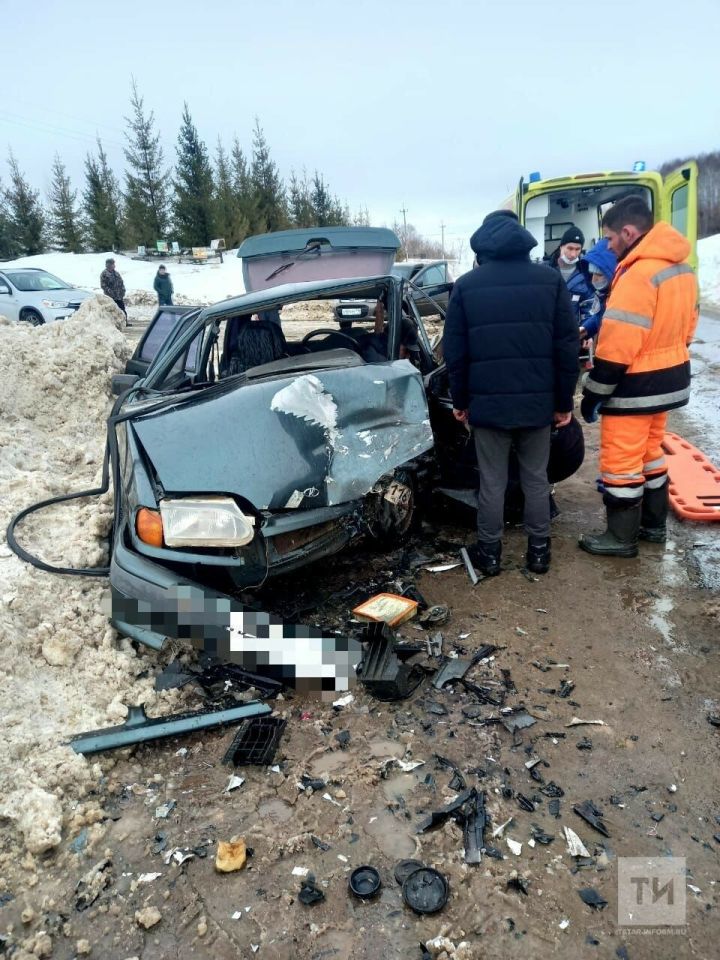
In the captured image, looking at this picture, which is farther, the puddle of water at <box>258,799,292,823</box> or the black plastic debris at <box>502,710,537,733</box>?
Answer: the black plastic debris at <box>502,710,537,733</box>

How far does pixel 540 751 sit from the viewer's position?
2.41 m

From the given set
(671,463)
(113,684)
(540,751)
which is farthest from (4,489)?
(671,463)

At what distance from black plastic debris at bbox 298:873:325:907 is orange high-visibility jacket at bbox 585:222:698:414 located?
2.89m

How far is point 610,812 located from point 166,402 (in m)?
2.79

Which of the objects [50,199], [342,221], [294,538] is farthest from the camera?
[342,221]

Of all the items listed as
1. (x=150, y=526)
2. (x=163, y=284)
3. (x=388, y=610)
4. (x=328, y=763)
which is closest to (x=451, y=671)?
(x=388, y=610)

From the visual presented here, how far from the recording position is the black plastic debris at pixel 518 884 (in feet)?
6.12

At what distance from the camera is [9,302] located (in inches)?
509

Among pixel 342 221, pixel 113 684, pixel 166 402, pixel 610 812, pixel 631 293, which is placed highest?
pixel 342 221

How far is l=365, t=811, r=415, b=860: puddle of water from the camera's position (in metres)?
2.02

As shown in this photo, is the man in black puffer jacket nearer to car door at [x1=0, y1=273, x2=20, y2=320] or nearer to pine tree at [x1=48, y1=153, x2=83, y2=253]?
car door at [x1=0, y1=273, x2=20, y2=320]

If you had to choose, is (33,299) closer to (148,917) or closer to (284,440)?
(284,440)

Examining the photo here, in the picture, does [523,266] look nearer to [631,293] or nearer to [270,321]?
[631,293]

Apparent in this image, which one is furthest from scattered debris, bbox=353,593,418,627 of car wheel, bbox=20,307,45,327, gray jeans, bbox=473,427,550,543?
car wheel, bbox=20,307,45,327
